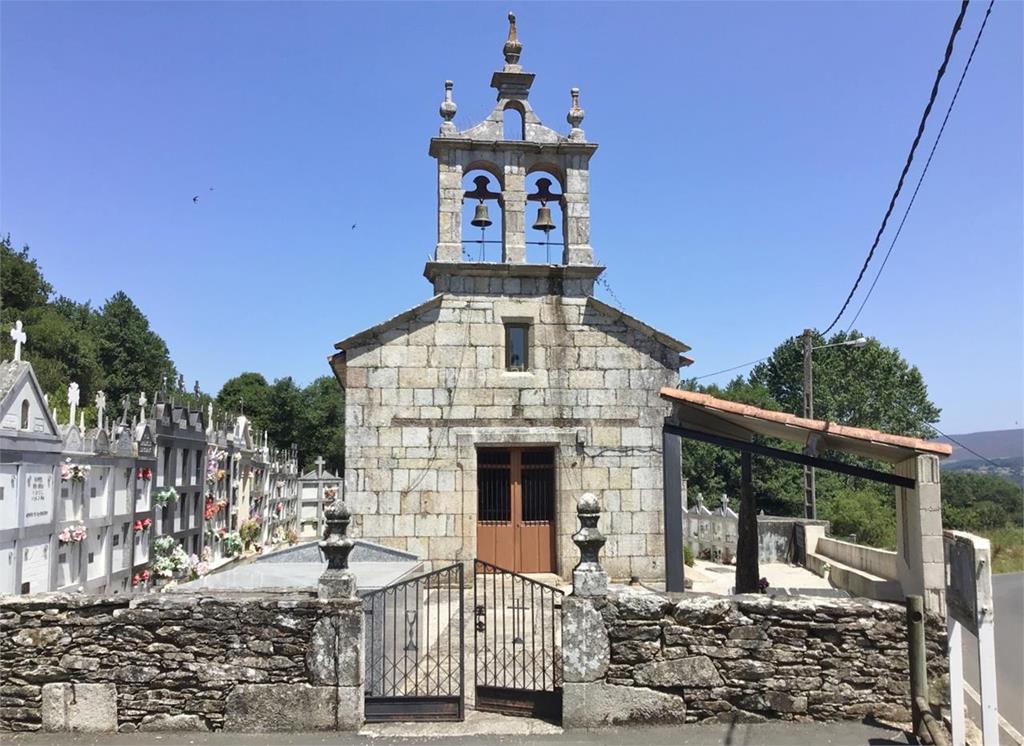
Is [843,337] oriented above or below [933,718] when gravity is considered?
above

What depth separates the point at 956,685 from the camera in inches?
241

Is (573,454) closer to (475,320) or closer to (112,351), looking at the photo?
(475,320)

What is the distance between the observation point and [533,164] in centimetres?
1367

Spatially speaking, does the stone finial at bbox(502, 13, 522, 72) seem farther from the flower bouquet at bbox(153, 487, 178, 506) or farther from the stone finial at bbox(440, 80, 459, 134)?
the flower bouquet at bbox(153, 487, 178, 506)

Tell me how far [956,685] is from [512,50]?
39.2 ft

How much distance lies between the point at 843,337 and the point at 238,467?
141 feet

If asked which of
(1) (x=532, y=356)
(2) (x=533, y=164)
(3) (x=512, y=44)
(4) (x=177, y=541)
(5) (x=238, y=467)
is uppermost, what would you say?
(3) (x=512, y=44)

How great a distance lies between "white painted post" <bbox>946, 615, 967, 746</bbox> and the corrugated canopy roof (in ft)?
5.88

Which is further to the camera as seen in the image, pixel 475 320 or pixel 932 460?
pixel 475 320

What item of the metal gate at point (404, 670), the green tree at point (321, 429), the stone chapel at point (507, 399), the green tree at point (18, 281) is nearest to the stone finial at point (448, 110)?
the stone chapel at point (507, 399)

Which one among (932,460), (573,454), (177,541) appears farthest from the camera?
(177,541)

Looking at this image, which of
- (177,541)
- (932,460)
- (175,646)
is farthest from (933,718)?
(177,541)

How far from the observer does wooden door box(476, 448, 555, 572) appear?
13.0m

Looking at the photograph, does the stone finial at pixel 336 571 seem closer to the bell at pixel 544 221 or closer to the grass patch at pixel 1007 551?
the bell at pixel 544 221
